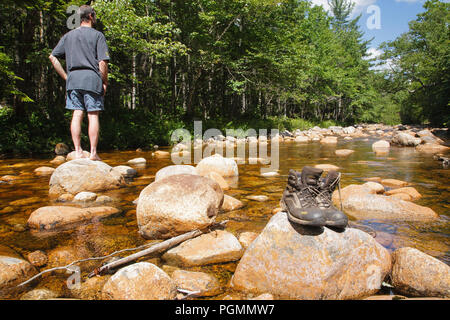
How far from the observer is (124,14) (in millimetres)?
11195

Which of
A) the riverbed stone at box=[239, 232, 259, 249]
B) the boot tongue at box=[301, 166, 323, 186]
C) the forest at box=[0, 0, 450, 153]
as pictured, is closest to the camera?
the boot tongue at box=[301, 166, 323, 186]

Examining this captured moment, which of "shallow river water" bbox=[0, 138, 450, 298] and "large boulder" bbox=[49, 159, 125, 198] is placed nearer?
"shallow river water" bbox=[0, 138, 450, 298]

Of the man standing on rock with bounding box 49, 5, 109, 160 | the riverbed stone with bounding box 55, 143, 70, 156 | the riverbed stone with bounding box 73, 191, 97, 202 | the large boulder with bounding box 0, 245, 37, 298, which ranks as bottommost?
the large boulder with bounding box 0, 245, 37, 298

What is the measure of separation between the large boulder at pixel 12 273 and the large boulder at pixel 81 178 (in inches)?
98.9

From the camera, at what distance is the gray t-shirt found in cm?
419

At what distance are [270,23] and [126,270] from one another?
21419 millimetres

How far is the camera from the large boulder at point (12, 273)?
1912mm

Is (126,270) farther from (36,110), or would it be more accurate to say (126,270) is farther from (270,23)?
(270,23)

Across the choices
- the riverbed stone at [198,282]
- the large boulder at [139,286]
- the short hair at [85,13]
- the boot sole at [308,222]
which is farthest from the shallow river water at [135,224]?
the short hair at [85,13]

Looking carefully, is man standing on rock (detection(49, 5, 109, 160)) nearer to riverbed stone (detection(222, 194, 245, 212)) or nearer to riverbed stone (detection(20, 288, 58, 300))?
riverbed stone (detection(222, 194, 245, 212))

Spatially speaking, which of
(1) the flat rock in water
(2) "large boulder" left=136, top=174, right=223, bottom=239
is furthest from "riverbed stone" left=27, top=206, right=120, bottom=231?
(1) the flat rock in water

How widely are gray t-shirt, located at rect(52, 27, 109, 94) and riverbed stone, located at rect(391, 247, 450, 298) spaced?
461 cm

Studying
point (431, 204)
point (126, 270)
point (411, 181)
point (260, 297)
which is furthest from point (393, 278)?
point (411, 181)

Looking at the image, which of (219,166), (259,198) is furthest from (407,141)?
(259,198)
